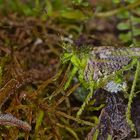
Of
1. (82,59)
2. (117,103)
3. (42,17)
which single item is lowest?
(117,103)

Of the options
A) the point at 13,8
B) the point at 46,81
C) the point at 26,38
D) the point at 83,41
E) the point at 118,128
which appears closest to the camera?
the point at 118,128

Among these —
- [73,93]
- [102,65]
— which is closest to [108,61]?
[102,65]

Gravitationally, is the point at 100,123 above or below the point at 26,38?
below

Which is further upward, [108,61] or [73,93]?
[108,61]

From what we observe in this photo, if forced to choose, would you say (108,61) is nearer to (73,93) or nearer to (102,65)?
(102,65)

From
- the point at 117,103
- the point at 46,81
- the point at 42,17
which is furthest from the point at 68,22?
the point at 117,103

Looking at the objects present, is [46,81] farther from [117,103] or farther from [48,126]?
[117,103]

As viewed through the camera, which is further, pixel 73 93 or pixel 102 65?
pixel 73 93

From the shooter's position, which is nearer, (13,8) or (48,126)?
(48,126)
